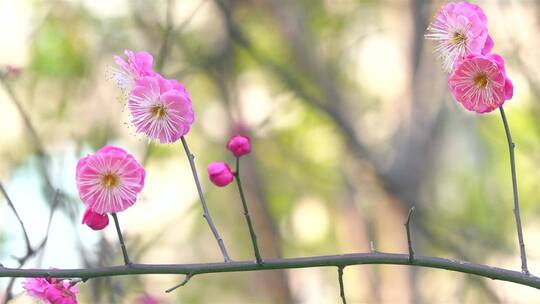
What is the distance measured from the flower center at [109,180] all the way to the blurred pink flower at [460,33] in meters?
0.62

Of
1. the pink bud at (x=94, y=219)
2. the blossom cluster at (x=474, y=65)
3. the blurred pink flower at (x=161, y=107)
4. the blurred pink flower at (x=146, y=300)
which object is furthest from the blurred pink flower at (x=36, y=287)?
the blurred pink flower at (x=146, y=300)

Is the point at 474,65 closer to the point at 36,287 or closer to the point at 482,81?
the point at 482,81

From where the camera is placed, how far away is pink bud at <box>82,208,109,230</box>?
1.49m

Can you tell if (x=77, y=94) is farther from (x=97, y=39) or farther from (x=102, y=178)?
(x=102, y=178)

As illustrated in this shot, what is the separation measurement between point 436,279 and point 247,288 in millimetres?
1599

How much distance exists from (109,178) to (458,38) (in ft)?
2.15

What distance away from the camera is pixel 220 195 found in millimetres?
7664

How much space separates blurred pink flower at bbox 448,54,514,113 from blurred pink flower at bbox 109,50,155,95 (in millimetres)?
524

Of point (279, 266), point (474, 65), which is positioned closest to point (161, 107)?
point (279, 266)

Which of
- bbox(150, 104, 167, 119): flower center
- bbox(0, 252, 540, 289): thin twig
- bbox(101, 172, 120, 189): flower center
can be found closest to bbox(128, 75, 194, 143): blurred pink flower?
bbox(150, 104, 167, 119): flower center

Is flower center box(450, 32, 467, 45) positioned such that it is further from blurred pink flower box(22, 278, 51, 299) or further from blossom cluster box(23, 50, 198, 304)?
blurred pink flower box(22, 278, 51, 299)

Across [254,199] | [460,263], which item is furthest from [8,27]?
[460,263]

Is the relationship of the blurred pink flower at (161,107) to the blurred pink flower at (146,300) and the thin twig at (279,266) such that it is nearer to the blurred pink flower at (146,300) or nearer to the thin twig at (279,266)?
the thin twig at (279,266)

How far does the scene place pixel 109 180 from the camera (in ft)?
4.67
